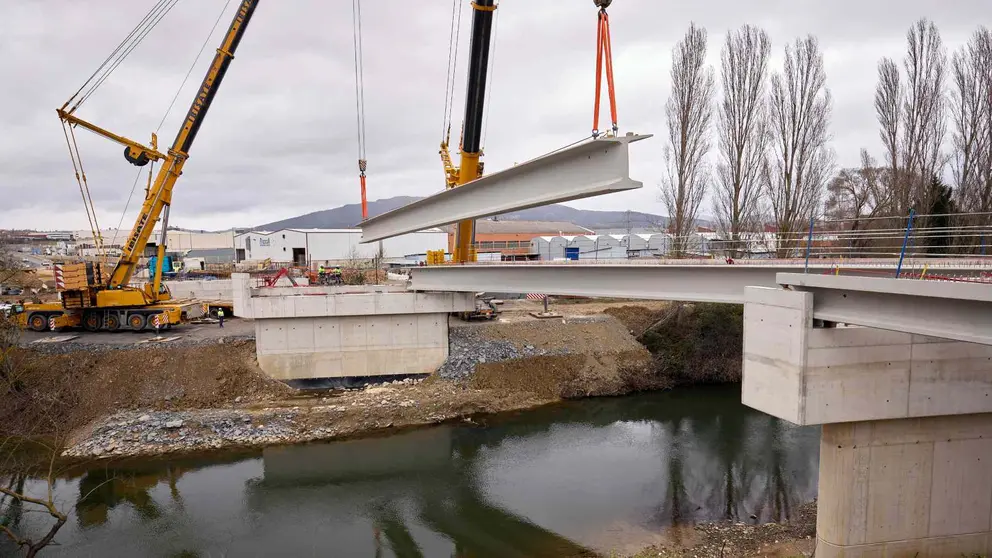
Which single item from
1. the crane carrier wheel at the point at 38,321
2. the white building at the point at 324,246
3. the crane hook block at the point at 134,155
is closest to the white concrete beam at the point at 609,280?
the crane hook block at the point at 134,155

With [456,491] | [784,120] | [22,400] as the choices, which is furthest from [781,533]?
[22,400]

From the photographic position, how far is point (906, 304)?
7.38m

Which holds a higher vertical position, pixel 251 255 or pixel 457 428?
pixel 251 255

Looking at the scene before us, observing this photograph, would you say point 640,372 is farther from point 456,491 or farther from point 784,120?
point 784,120

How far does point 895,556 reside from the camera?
8922 mm

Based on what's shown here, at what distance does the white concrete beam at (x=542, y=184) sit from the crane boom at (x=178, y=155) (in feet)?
36.9

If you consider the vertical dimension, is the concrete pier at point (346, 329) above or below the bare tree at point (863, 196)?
below

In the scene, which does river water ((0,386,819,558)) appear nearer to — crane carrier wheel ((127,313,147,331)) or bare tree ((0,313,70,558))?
bare tree ((0,313,70,558))

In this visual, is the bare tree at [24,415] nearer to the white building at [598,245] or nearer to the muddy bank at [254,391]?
the muddy bank at [254,391]

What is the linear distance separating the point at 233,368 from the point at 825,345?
1939 cm

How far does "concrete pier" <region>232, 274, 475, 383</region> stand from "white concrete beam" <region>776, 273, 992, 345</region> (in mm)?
14808

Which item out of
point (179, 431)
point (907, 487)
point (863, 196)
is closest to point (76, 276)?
point (179, 431)

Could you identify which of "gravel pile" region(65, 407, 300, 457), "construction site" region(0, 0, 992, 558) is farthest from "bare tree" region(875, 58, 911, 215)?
"gravel pile" region(65, 407, 300, 457)

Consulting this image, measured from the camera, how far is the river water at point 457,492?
37.0ft
